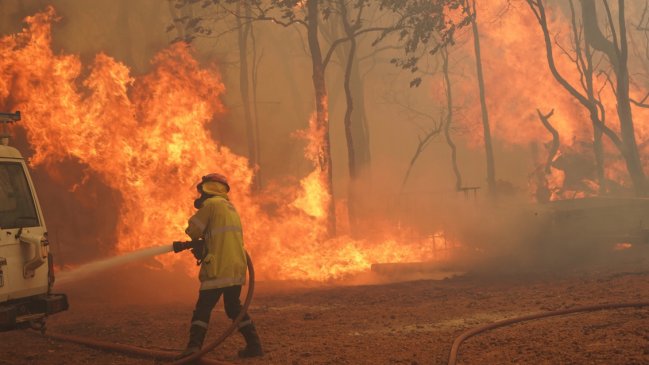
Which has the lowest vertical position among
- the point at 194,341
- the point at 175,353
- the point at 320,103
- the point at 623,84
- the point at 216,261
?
the point at 175,353

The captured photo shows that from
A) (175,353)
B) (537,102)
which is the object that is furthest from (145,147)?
(537,102)

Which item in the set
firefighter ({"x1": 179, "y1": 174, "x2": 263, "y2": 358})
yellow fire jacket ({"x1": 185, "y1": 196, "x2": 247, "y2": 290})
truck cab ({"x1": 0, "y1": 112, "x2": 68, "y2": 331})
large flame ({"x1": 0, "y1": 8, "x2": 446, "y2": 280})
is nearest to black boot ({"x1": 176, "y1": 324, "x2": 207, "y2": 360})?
firefighter ({"x1": 179, "y1": 174, "x2": 263, "y2": 358})

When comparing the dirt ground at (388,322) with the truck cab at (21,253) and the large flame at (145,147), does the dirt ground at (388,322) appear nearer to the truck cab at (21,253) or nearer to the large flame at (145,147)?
the truck cab at (21,253)

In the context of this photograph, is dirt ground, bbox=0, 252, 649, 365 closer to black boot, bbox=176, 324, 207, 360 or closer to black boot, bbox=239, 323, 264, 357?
black boot, bbox=239, 323, 264, 357

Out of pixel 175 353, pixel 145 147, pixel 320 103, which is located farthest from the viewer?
pixel 320 103

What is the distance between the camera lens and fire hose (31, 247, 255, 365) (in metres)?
6.64

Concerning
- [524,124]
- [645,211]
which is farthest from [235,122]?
[645,211]

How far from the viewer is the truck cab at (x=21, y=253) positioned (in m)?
6.44

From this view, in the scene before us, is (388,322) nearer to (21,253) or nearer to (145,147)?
(21,253)

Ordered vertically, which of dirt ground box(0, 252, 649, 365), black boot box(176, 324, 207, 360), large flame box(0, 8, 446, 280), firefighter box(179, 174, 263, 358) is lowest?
dirt ground box(0, 252, 649, 365)

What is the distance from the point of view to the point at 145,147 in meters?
16.0

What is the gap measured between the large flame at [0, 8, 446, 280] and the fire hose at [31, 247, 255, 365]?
24.8ft

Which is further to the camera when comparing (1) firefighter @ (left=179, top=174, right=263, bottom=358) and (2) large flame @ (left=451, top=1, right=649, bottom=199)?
(2) large flame @ (left=451, top=1, right=649, bottom=199)

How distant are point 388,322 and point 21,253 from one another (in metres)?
4.76
